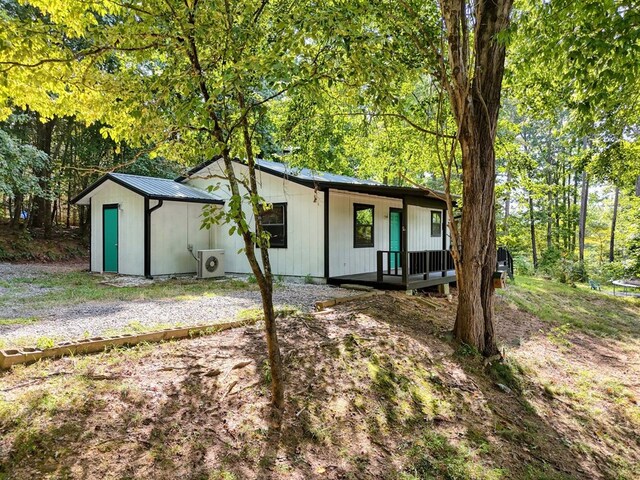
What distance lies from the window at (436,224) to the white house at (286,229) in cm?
141

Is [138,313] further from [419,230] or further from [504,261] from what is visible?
[504,261]

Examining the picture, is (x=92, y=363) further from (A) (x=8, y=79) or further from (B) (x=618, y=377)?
(B) (x=618, y=377)

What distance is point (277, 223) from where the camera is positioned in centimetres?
1052

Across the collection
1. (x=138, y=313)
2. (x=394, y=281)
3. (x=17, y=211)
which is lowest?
(x=138, y=313)

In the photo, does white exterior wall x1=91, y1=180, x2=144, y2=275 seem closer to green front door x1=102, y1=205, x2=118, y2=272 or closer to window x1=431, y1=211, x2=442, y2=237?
green front door x1=102, y1=205, x2=118, y2=272

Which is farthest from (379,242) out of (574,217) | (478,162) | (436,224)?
(574,217)

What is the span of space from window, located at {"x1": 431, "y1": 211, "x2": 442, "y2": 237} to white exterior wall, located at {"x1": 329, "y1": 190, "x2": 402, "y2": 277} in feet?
8.66

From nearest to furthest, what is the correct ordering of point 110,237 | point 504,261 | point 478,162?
point 478,162 < point 110,237 < point 504,261

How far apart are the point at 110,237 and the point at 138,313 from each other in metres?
6.97

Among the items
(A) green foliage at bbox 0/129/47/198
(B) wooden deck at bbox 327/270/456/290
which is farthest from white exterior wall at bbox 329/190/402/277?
(A) green foliage at bbox 0/129/47/198

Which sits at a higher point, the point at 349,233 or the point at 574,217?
the point at 574,217

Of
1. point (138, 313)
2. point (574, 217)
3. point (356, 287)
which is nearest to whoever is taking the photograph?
point (138, 313)

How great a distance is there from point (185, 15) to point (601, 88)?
A: 4.11 metres

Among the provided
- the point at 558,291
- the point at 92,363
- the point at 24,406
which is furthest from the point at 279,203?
the point at 558,291
